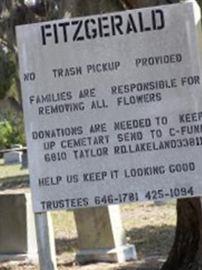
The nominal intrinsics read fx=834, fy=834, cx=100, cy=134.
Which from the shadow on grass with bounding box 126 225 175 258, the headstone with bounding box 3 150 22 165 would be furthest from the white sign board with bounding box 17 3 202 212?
the headstone with bounding box 3 150 22 165

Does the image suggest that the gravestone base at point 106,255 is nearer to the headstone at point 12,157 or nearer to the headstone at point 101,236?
the headstone at point 101,236

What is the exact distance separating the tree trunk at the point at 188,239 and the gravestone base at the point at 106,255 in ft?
4.75

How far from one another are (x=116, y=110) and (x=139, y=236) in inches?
308

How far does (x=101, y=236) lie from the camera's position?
10.4 m

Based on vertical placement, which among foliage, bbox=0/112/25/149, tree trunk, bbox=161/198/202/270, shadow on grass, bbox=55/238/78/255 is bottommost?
tree trunk, bbox=161/198/202/270

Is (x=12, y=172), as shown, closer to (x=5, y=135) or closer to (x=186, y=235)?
(x=5, y=135)

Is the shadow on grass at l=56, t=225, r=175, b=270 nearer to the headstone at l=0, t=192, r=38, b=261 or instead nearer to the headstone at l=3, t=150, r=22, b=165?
the headstone at l=0, t=192, r=38, b=261

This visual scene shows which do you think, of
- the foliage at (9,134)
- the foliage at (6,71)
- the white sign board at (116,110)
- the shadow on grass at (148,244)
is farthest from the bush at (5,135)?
the white sign board at (116,110)

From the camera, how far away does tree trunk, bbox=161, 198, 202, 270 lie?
28.8 feet

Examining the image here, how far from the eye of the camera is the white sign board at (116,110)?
5.78 m

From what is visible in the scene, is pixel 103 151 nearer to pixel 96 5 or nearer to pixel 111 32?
pixel 111 32

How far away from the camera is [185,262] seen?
8.87 metres

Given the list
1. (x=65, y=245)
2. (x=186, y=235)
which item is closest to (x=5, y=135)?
(x=65, y=245)

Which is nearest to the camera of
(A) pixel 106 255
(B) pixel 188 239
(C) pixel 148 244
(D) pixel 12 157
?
(B) pixel 188 239
